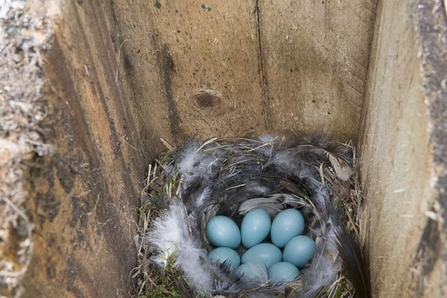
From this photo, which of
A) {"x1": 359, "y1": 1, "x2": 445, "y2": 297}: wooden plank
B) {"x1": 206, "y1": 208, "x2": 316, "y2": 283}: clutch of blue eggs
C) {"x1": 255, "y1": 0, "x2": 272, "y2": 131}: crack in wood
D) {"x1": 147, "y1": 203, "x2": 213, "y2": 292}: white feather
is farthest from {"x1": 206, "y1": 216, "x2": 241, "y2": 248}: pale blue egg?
{"x1": 359, "y1": 1, "x2": 445, "y2": 297}: wooden plank

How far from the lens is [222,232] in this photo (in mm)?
1612

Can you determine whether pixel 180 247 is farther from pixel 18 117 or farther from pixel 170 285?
pixel 18 117

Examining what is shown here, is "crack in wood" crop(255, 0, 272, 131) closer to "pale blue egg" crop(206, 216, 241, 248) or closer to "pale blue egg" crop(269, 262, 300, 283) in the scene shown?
"pale blue egg" crop(206, 216, 241, 248)

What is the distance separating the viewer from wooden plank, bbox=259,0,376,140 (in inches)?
54.4

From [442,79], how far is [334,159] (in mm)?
704

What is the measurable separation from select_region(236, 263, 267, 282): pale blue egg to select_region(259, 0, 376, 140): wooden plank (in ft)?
1.54

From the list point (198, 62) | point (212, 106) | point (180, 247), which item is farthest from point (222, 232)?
point (198, 62)

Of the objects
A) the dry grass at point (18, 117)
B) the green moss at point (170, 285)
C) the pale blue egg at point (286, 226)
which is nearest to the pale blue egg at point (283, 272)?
the pale blue egg at point (286, 226)

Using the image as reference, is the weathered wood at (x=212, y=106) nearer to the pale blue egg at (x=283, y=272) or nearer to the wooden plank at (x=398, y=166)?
the wooden plank at (x=398, y=166)

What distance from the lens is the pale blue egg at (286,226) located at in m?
1.61

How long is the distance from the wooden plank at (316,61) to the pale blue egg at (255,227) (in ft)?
1.00

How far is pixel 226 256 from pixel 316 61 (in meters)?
0.66

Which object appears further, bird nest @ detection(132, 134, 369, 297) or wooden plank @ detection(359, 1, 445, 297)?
bird nest @ detection(132, 134, 369, 297)

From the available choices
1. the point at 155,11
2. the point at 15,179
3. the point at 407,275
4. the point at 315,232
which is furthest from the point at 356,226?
the point at 15,179
